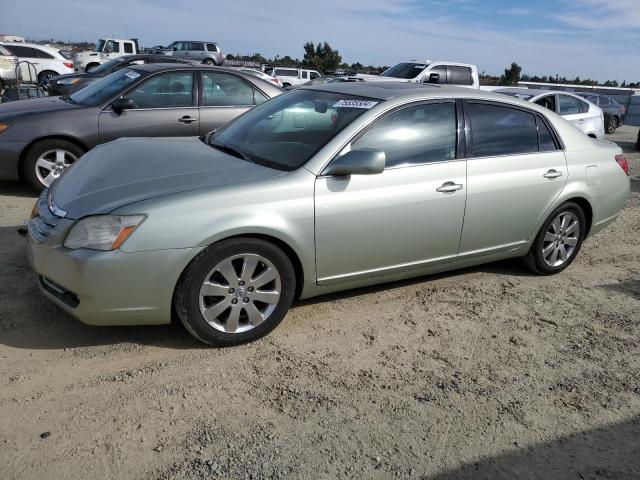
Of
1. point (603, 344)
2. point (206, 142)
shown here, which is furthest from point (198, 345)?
point (603, 344)

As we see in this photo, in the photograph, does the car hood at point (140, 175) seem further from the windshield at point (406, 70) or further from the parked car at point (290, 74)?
the parked car at point (290, 74)

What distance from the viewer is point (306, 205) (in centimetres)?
348

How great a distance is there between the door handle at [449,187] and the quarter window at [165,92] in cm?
409

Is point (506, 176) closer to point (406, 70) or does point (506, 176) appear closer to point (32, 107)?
point (32, 107)

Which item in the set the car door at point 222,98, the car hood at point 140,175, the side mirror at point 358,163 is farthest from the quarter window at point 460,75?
the side mirror at point 358,163

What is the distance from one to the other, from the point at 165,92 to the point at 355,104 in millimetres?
3709

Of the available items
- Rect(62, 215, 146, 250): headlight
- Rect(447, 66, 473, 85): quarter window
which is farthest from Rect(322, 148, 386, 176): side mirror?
Rect(447, 66, 473, 85): quarter window

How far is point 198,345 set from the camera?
347cm

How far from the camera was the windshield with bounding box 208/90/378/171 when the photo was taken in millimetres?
3775

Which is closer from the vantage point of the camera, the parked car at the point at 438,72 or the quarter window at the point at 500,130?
the quarter window at the point at 500,130

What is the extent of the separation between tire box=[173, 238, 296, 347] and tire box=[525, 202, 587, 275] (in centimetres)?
241

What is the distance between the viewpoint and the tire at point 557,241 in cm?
479

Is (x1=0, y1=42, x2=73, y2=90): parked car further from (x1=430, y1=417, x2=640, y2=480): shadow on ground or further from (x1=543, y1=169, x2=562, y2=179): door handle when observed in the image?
(x1=430, y1=417, x2=640, y2=480): shadow on ground

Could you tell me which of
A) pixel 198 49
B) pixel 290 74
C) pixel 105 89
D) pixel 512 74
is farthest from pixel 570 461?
pixel 512 74
